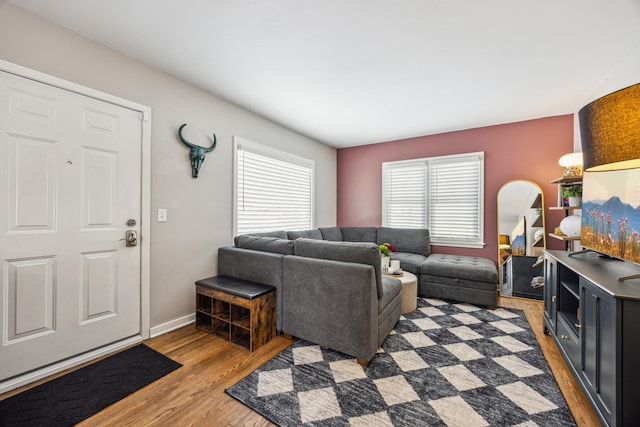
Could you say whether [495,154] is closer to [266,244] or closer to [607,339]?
[607,339]

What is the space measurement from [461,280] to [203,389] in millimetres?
2999

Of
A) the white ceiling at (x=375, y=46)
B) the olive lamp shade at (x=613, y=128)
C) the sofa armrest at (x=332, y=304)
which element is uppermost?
the white ceiling at (x=375, y=46)

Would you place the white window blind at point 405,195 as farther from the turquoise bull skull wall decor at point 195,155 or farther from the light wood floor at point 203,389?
the turquoise bull skull wall decor at point 195,155

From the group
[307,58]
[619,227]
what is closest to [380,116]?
[307,58]

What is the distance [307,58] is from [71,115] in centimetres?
189

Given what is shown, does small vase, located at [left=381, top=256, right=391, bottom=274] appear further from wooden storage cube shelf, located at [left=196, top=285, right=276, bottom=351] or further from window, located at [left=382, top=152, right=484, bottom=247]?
window, located at [left=382, top=152, right=484, bottom=247]

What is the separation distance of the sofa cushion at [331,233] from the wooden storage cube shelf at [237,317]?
2183 mm

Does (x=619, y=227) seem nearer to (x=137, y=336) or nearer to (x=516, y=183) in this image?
(x=516, y=183)

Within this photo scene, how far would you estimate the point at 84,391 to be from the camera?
1.64 meters

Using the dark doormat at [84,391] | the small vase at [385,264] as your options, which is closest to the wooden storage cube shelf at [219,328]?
the dark doormat at [84,391]

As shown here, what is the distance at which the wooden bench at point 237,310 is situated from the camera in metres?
2.15

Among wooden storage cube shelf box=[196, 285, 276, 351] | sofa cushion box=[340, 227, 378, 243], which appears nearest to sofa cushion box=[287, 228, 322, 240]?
sofa cushion box=[340, 227, 378, 243]

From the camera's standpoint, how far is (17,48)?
1681mm

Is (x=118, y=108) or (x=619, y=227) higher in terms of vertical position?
(x=118, y=108)
